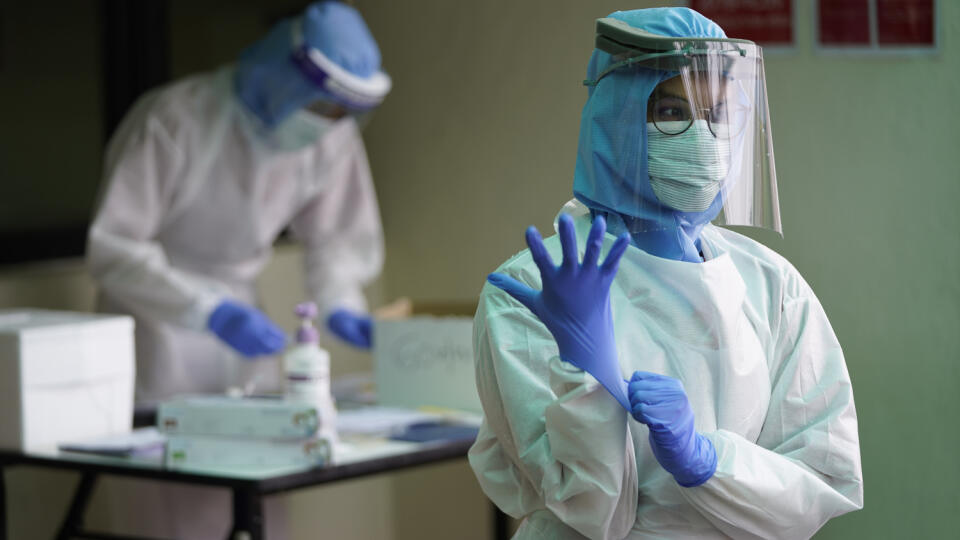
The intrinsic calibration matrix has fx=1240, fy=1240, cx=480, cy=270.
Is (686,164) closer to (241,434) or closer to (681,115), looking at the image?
(681,115)

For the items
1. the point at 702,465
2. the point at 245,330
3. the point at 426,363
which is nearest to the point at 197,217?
the point at 245,330

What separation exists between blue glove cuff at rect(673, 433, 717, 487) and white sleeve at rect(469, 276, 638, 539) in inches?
2.3

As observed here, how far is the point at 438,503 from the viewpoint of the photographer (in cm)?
391

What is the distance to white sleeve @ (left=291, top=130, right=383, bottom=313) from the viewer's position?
343cm

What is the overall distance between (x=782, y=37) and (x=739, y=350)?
530 mm

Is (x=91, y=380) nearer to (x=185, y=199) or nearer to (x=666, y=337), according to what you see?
(x=185, y=199)

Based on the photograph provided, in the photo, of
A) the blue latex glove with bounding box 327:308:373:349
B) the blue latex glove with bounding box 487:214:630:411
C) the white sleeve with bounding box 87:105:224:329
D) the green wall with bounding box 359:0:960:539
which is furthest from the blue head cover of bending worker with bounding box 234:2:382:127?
the blue latex glove with bounding box 487:214:630:411

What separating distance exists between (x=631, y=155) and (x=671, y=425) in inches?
11.2

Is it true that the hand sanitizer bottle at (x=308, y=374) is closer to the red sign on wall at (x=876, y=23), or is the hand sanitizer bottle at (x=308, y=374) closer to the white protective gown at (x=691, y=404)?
the white protective gown at (x=691, y=404)

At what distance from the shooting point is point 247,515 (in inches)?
87.6

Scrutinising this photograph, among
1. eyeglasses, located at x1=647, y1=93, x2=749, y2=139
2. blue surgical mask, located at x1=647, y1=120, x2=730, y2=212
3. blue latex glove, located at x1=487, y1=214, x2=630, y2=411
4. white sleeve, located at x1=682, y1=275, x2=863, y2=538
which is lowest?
white sleeve, located at x1=682, y1=275, x2=863, y2=538

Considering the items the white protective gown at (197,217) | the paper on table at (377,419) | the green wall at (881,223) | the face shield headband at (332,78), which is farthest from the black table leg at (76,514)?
the green wall at (881,223)

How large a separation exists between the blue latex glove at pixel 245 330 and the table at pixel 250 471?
18.4 inches

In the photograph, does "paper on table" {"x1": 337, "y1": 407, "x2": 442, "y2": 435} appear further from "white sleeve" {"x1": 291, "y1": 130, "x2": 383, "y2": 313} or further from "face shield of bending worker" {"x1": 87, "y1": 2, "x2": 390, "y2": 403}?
"white sleeve" {"x1": 291, "y1": 130, "x2": 383, "y2": 313}
